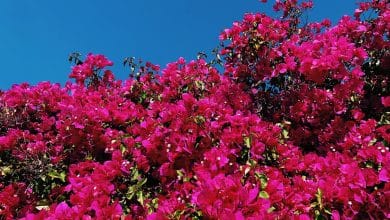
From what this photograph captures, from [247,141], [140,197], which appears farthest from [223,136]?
[140,197]

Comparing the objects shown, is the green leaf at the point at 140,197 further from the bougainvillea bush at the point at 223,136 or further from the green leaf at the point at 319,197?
the green leaf at the point at 319,197

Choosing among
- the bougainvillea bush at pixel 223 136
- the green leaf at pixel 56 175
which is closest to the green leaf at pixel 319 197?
the bougainvillea bush at pixel 223 136

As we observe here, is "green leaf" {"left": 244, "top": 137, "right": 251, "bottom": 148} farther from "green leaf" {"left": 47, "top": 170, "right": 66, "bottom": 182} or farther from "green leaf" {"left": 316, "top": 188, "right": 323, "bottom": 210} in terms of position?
"green leaf" {"left": 47, "top": 170, "right": 66, "bottom": 182}

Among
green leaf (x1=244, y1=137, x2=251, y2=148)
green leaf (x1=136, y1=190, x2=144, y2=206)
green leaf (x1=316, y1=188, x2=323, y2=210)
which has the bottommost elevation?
green leaf (x1=316, y1=188, x2=323, y2=210)

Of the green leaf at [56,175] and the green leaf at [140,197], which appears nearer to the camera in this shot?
the green leaf at [140,197]

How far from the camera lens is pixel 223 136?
183 inches

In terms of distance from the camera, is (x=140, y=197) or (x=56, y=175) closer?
(x=140, y=197)

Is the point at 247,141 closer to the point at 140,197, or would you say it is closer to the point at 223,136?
the point at 223,136

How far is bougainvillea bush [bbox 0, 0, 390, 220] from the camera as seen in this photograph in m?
3.84

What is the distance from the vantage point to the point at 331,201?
3883 mm

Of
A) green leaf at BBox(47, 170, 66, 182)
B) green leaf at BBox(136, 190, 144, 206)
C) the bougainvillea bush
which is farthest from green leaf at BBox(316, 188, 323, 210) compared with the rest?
green leaf at BBox(47, 170, 66, 182)

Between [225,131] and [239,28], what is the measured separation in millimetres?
2495

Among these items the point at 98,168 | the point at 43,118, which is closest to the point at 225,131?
the point at 98,168

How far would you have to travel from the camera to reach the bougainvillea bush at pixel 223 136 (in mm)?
3840
